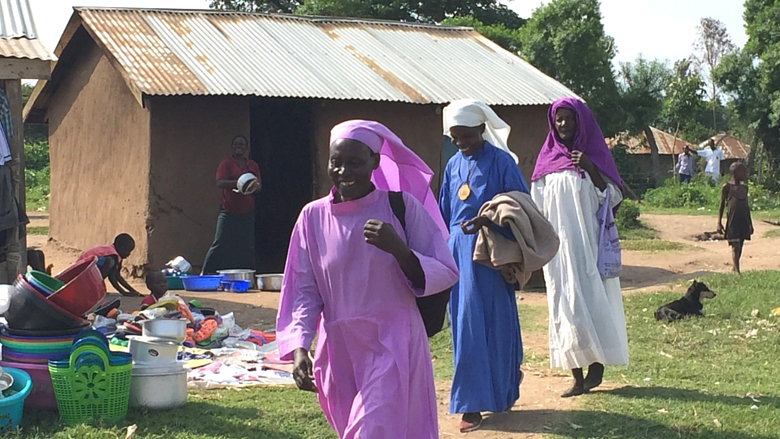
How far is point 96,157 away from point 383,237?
964 centimetres

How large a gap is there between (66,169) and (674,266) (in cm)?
849

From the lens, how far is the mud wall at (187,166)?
10898mm

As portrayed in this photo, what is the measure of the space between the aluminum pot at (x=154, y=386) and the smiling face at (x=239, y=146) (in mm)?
5325

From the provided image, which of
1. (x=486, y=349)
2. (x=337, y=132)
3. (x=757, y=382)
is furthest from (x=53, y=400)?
(x=757, y=382)

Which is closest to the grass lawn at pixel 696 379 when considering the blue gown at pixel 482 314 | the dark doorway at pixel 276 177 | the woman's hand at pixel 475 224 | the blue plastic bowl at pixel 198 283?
the blue gown at pixel 482 314

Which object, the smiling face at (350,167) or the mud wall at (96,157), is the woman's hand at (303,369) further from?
the mud wall at (96,157)

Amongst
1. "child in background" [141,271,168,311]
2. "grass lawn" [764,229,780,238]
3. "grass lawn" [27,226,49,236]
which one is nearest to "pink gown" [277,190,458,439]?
"child in background" [141,271,168,311]

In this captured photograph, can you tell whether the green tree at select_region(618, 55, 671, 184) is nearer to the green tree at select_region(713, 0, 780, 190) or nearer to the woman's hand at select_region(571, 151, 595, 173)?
the green tree at select_region(713, 0, 780, 190)

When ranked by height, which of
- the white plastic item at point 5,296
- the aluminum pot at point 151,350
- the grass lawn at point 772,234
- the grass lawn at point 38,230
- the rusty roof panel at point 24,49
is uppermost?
the rusty roof panel at point 24,49

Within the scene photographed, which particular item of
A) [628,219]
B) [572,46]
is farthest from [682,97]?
[628,219]

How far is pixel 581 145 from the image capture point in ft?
19.6

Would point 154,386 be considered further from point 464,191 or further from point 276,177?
point 276,177

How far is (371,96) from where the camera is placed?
1145 centimetres

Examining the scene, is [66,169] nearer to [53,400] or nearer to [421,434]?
[53,400]
